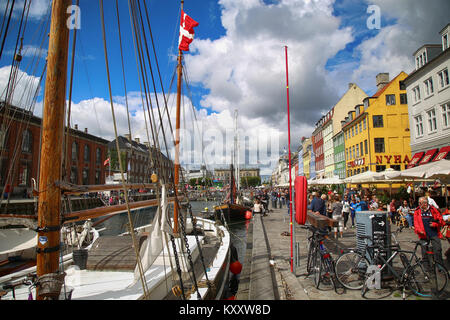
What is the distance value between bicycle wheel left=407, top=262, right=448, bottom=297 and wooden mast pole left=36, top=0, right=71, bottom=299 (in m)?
5.34

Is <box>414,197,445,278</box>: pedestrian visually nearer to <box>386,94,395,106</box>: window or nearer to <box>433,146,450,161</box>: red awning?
<box>433,146,450,161</box>: red awning

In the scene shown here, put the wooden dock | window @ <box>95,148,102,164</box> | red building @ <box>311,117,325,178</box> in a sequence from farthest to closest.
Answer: red building @ <box>311,117,325,178</box> → window @ <box>95,148,102,164</box> → the wooden dock

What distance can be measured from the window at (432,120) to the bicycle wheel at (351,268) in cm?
1988

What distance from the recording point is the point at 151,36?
18.3ft

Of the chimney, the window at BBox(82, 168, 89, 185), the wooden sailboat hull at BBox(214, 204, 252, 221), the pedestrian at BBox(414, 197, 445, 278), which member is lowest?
the wooden sailboat hull at BBox(214, 204, 252, 221)

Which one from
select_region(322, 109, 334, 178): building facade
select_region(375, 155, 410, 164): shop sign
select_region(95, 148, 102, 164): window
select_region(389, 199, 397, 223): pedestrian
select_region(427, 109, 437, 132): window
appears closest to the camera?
select_region(389, 199, 397, 223): pedestrian

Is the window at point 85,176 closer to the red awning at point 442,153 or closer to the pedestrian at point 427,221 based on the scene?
the red awning at point 442,153

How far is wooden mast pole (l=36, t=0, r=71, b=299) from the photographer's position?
2715 millimetres

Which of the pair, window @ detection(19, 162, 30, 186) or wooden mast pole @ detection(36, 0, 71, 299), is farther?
window @ detection(19, 162, 30, 186)

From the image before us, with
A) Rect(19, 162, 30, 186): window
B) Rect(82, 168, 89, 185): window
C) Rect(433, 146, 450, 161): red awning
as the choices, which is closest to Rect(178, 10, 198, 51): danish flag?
Rect(433, 146, 450, 161): red awning
